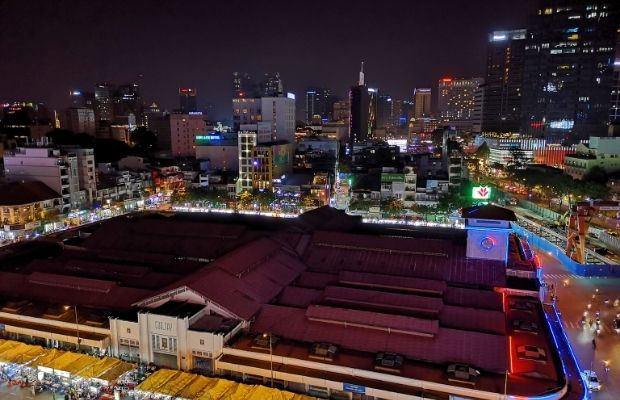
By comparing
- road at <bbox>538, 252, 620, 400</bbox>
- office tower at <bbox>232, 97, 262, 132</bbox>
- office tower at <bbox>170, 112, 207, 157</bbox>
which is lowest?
road at <bbox>538, 252, 620, 400</bbox>

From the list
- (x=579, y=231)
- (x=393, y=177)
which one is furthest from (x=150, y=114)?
(x=579, y=231)

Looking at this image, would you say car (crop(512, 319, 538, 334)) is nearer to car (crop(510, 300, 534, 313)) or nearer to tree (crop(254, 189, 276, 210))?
car (crop(510, 300, 534, 313))

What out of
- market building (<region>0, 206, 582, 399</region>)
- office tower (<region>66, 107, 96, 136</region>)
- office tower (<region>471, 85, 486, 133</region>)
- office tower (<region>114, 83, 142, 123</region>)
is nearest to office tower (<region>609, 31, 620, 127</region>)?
office tower (<region>471, 85, 486, 133</region>)

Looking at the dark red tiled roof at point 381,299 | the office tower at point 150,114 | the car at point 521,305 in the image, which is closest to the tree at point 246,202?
the dark red tiled roof at point 381,299

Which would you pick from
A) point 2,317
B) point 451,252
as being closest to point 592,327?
point 451,252

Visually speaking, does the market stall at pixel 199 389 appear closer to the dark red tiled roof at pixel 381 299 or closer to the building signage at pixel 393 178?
the dark red tiled roof at pixel 381 299
